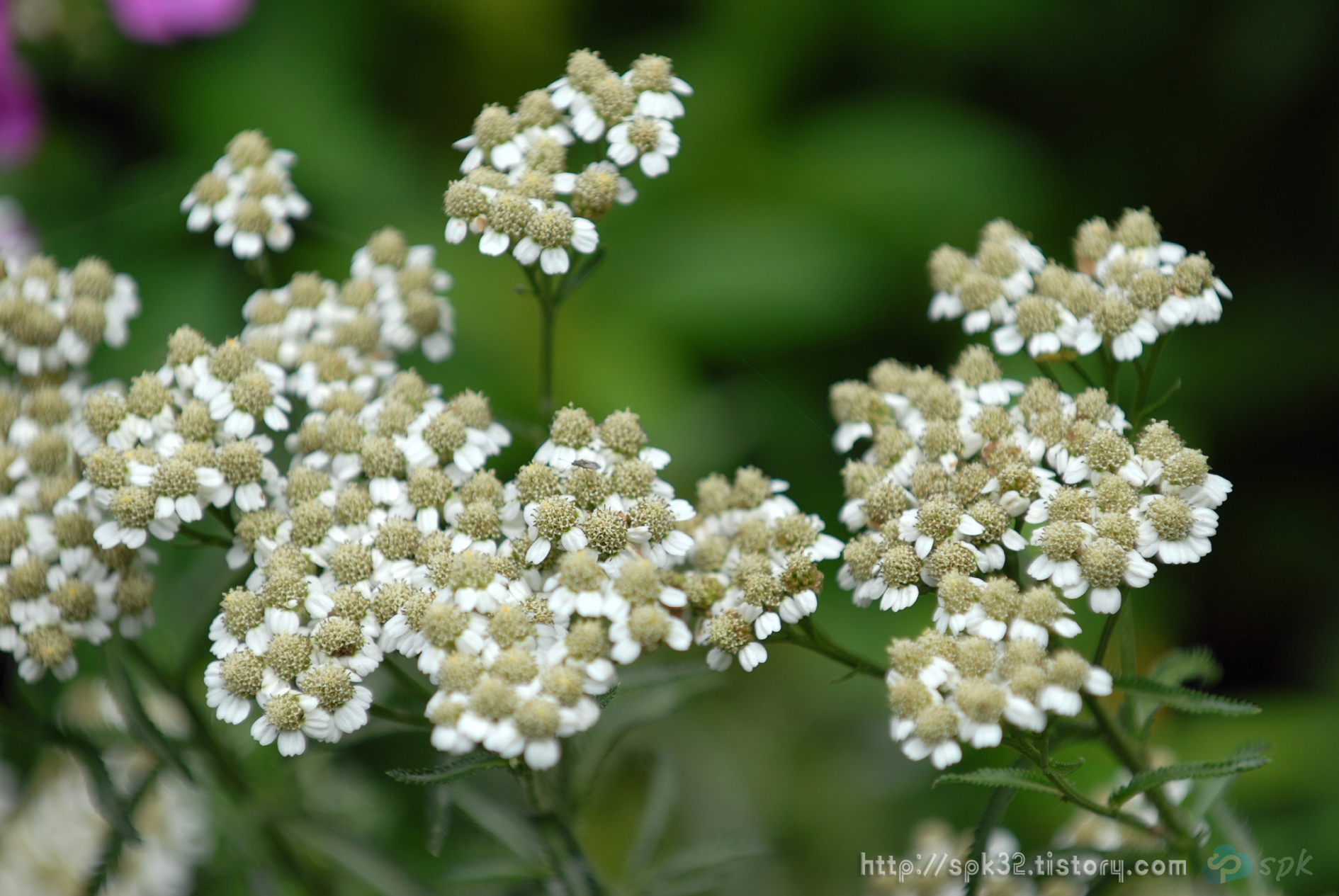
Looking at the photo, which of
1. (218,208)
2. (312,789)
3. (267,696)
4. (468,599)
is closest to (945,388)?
(468,599)

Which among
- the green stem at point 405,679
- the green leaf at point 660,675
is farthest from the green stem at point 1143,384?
the green stem at point 405,679

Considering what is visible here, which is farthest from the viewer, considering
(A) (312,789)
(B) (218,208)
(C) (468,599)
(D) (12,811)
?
(D) (12,811)

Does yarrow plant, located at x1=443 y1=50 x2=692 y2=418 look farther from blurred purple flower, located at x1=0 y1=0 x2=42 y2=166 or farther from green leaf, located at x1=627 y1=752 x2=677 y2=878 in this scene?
blurred purple flower, located at x1=0 y1=0 x2=42 y2=166

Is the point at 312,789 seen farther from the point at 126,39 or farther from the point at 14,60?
the point at 126,39

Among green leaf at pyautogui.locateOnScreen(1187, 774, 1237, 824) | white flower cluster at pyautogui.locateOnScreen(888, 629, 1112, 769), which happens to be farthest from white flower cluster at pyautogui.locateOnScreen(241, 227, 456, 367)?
green leaf at pyautogui.locateOnScreen(1187, 774, 1237, 824)

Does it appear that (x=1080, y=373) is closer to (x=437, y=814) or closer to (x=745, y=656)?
(x=745, y=656)

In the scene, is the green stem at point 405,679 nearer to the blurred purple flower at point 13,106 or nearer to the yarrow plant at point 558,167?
the yarrow plant at point 558,167

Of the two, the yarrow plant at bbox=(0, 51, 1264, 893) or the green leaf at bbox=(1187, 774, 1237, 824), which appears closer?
the yarrow plant at bbox=(0, 51, 1264, 893)
